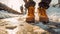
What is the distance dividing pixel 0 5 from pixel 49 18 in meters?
0.41

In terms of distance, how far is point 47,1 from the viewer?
812 millimetres

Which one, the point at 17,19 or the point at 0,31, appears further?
the point at 17,19

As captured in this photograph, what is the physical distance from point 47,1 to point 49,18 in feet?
0.43

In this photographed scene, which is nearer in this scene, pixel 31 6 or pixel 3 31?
pixel 3 31

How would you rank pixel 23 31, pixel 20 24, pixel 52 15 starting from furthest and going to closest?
1. pixel 52 15
2. pixel 20 24
3. pixel 23 31

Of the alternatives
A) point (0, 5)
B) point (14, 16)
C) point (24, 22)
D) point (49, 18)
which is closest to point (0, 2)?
point (0, 5)

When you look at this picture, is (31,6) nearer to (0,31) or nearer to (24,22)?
(24,22)

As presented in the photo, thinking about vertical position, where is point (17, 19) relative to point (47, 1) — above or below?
below

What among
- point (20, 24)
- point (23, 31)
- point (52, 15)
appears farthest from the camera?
point (52, 15)

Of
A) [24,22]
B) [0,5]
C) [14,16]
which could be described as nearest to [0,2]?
[0,5]

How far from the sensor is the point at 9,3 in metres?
0.99

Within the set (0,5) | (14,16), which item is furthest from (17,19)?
(0,5)

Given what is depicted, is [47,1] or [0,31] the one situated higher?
[47,1]

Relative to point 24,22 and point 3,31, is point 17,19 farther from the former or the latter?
point 3,31
